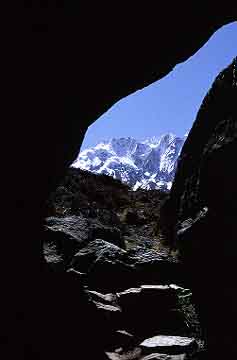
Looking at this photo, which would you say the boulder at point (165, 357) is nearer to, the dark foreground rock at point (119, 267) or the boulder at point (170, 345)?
the boulder at point (170, 345)

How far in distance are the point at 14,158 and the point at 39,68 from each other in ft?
6.21

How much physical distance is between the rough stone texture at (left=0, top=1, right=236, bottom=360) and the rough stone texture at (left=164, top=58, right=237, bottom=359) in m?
2.27

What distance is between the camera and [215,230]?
884 cm

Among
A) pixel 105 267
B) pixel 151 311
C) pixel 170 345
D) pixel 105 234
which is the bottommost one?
pixel 170 345

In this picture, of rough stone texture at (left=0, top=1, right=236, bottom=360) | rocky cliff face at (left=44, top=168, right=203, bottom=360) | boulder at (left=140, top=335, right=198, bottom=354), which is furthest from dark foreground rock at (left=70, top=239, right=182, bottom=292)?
boulder at (left=140, top=335, right=198, bottom=354)

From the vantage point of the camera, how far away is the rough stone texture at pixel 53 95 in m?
7.56

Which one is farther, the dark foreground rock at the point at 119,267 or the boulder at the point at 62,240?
the boulder at the point at 62,240

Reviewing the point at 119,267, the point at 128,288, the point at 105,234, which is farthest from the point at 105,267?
the point at 105,234

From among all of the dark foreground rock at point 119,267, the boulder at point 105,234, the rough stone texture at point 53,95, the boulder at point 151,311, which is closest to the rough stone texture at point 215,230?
the boulder at point 151,311

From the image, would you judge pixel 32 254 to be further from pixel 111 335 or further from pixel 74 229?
pixel 74 229

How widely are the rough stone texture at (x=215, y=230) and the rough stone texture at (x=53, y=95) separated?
2.27 m

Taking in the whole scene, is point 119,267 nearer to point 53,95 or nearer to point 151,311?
point 151,311

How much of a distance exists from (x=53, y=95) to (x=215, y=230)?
15.2 ft

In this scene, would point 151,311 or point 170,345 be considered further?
point 151,311
